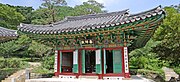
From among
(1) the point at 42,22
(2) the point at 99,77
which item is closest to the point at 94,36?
(2) the point at 99,77

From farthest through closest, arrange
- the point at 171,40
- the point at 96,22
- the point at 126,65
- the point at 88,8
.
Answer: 1. the point at 88,8
2. the point at 171,40
3. the point at 96,22
4. the point at 126,65

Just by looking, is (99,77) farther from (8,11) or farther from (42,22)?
(8,11)

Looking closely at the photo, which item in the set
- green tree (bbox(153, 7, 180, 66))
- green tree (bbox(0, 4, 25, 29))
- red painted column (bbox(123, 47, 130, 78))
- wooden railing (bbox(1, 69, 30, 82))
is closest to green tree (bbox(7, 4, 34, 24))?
green tree (bbox(0, 4, 25, 29))

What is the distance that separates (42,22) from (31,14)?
14.4 meters

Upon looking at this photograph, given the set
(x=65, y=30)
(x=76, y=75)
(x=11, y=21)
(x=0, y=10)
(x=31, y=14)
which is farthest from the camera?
(x=31, y=14)

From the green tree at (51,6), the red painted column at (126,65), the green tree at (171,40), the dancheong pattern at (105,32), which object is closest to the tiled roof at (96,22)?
the dancheong pattern at (105,32)

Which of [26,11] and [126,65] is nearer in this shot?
[126,65]

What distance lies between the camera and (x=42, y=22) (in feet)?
89.7

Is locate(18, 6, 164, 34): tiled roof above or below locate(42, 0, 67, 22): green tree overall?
below

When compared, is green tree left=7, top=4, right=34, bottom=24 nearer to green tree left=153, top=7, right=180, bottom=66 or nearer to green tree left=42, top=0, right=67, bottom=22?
green tree left=42, top=0, right=67, bottom=22

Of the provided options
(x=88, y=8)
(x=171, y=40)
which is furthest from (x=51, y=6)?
(x=171, y=40)

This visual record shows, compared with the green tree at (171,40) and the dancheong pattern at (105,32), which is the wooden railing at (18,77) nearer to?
the dancheong pattern at (105,32)

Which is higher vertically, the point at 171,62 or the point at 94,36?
the point at 94,36

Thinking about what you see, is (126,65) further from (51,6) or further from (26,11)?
(26,11)
